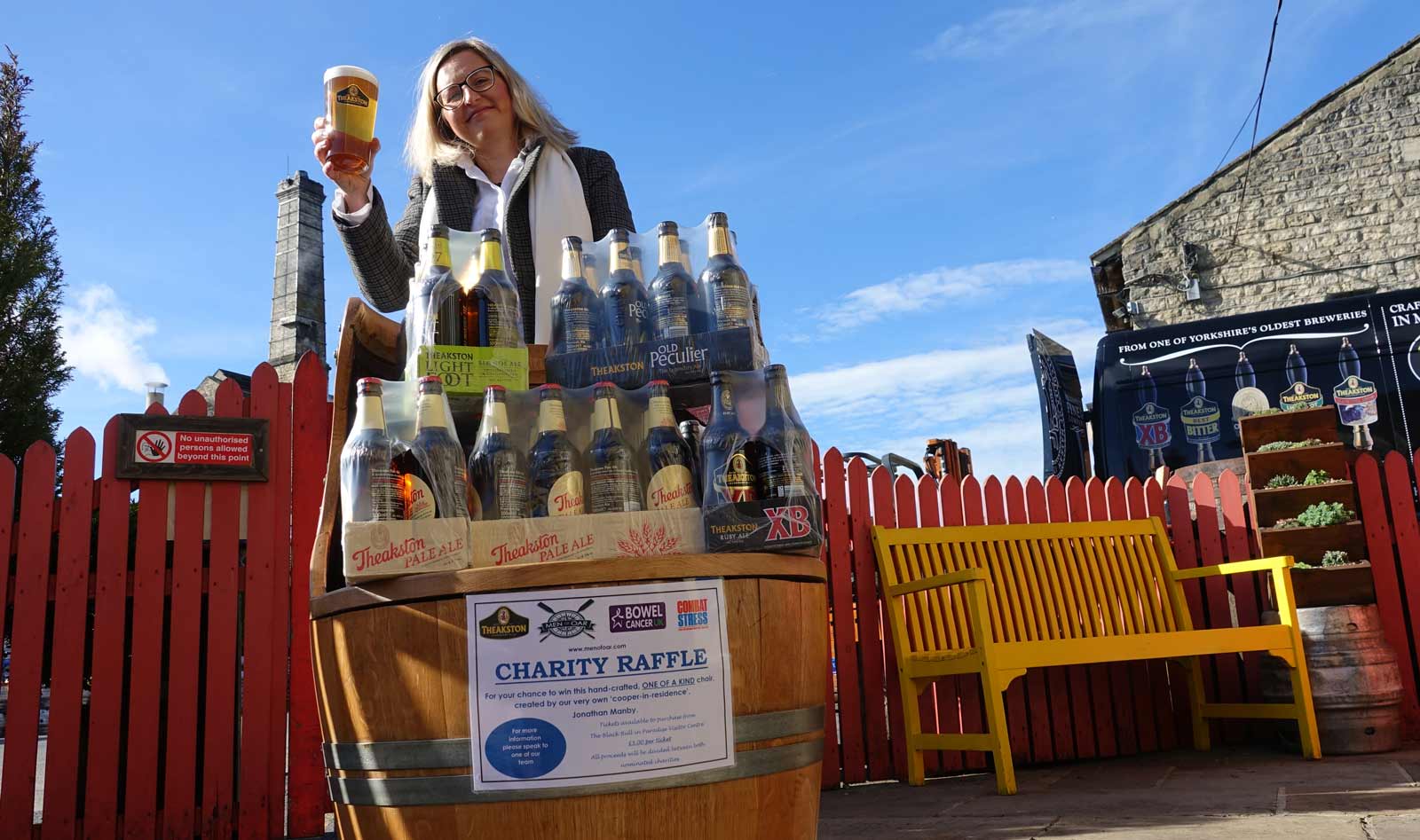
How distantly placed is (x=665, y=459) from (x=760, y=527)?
0.20 metres

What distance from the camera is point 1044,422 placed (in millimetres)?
7238

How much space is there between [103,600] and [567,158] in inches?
99.7

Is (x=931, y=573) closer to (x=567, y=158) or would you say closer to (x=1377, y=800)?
(x=1377, y=800)

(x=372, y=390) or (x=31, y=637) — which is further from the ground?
(x=372, y=390)

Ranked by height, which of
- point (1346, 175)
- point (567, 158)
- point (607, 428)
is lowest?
point (607, 428)

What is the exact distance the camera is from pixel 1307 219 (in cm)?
1173

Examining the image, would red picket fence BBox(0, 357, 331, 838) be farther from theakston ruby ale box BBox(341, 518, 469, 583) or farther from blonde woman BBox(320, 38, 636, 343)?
theakston ruby ale box BBox(341, 518, 469, 583)

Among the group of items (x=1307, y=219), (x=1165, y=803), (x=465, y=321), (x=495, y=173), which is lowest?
(x=1165, y=803)

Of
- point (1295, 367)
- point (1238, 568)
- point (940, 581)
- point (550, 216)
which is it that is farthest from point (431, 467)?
point (1295, 367)

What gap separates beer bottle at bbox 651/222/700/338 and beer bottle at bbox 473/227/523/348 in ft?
0.84

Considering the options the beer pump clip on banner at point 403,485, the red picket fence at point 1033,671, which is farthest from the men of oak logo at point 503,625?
the red picket fence at point 1033,671

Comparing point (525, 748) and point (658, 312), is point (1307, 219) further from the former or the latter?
point (525, 748)

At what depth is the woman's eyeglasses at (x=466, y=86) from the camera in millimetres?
2543

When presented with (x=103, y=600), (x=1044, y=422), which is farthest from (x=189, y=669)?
(x=1044, y=422)
